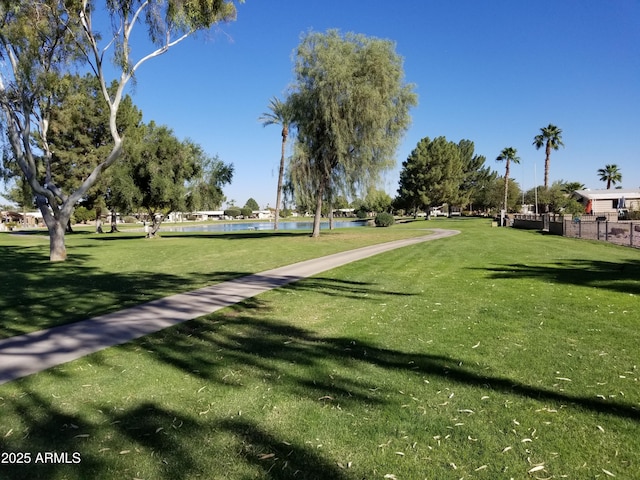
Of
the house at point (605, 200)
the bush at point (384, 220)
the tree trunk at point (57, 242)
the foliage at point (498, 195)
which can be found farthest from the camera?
the foliage at point (498, 195)

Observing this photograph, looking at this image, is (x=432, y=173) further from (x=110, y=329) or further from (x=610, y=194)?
(x=110, y=329)

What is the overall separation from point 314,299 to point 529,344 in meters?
4.21

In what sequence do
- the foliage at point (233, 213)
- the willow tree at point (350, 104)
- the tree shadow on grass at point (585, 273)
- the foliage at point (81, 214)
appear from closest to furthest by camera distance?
1. the tree shadow on grass at point (585, 273)
2. the willow tree at point (350, 104)
3. the foliage at point (81, 214)
4. the foliage at point (233, 213)

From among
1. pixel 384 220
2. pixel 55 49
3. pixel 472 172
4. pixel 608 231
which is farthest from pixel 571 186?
pixel 55 49

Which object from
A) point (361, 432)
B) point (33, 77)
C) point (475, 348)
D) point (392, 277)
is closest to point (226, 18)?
point (33, 77)

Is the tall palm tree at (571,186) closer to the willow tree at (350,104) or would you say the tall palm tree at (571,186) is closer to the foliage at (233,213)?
the willow tree at (350,104)

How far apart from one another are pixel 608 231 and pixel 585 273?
14550mm

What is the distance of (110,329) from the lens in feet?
20.9

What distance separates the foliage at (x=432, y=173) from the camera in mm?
65250

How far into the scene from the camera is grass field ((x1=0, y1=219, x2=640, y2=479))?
2908 mm

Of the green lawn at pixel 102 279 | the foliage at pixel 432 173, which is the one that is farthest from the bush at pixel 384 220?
the green lawn at pixel 102 279

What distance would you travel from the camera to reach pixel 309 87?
25.2 m

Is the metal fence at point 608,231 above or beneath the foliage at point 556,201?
beneath

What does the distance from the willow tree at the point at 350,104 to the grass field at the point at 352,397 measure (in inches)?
751
